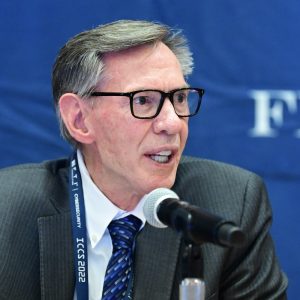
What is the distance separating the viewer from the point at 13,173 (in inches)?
72.1

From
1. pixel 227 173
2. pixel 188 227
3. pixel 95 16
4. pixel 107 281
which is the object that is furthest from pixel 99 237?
pixel 95 16

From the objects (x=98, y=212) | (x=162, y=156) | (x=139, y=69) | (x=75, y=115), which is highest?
(x=139, y=69)

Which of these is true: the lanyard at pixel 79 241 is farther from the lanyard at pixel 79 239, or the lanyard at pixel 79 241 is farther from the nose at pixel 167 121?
the nose at pixel 167 121

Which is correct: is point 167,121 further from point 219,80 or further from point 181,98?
point 219,80

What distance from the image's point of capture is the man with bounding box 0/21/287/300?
5.28 ft

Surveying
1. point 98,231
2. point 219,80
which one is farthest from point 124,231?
point 219,80

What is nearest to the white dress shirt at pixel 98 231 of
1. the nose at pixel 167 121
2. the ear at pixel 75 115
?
the ear at pixel 75 115

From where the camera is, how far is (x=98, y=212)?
170cm

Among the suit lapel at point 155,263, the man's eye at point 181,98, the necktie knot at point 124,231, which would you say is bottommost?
the suit lapel at point 155,263

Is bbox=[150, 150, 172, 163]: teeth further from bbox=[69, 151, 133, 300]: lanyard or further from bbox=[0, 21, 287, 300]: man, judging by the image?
bbox=[69, 151, 133, 300]: lanyard

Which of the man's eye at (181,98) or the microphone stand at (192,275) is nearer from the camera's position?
the microphone stand at (192,275)

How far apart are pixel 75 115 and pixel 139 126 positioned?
225 mm

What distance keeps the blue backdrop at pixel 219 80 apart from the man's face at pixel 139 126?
0.57 meters

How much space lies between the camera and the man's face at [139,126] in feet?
5.20
